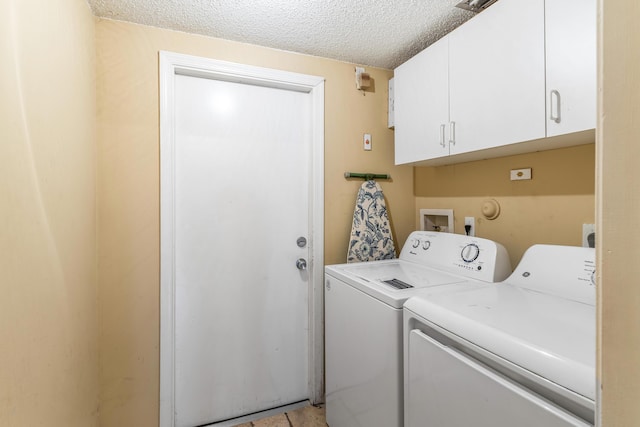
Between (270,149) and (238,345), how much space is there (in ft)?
4.01

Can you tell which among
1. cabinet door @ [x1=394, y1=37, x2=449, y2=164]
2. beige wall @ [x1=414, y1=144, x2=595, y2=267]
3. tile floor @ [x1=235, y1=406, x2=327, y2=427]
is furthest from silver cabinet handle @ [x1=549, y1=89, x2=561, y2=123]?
tile floor @ [x1=235, y1=406, x2=327, y2=427]

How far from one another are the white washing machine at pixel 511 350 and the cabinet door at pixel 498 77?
1.75 ft

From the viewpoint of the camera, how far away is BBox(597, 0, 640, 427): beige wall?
12.8 inches

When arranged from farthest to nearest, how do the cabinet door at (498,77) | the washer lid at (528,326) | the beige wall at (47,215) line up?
the cabinet door at (498,77)
the beige wall at (47,215)
the washer lid at (528,326)

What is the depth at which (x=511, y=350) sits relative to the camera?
785 mm

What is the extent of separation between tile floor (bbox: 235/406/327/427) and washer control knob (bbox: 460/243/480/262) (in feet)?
4.13

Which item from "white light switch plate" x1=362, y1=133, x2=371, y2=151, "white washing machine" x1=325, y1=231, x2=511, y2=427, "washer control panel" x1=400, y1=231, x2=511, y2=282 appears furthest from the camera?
"white light switch plate" x1=362, y1=133, x2=371, y2=151

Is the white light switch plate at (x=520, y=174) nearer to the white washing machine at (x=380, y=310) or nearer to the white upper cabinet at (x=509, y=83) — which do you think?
the white upper cabinet at (x=509, y=83)

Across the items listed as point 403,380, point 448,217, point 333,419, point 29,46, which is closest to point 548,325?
point 403,380

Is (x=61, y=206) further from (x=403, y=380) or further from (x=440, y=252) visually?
(x=440, y=252)

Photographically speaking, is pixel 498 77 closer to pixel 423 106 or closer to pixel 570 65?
pixel 570 65

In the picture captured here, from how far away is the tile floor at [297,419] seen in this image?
180 cm

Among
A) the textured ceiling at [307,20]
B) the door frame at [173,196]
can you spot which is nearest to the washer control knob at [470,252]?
the door frame at [173,196]

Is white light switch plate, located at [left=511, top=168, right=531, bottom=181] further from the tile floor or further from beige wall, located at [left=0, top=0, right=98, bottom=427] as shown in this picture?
beige wall, located at [left=0, top=0, right=98, bottom=427]
